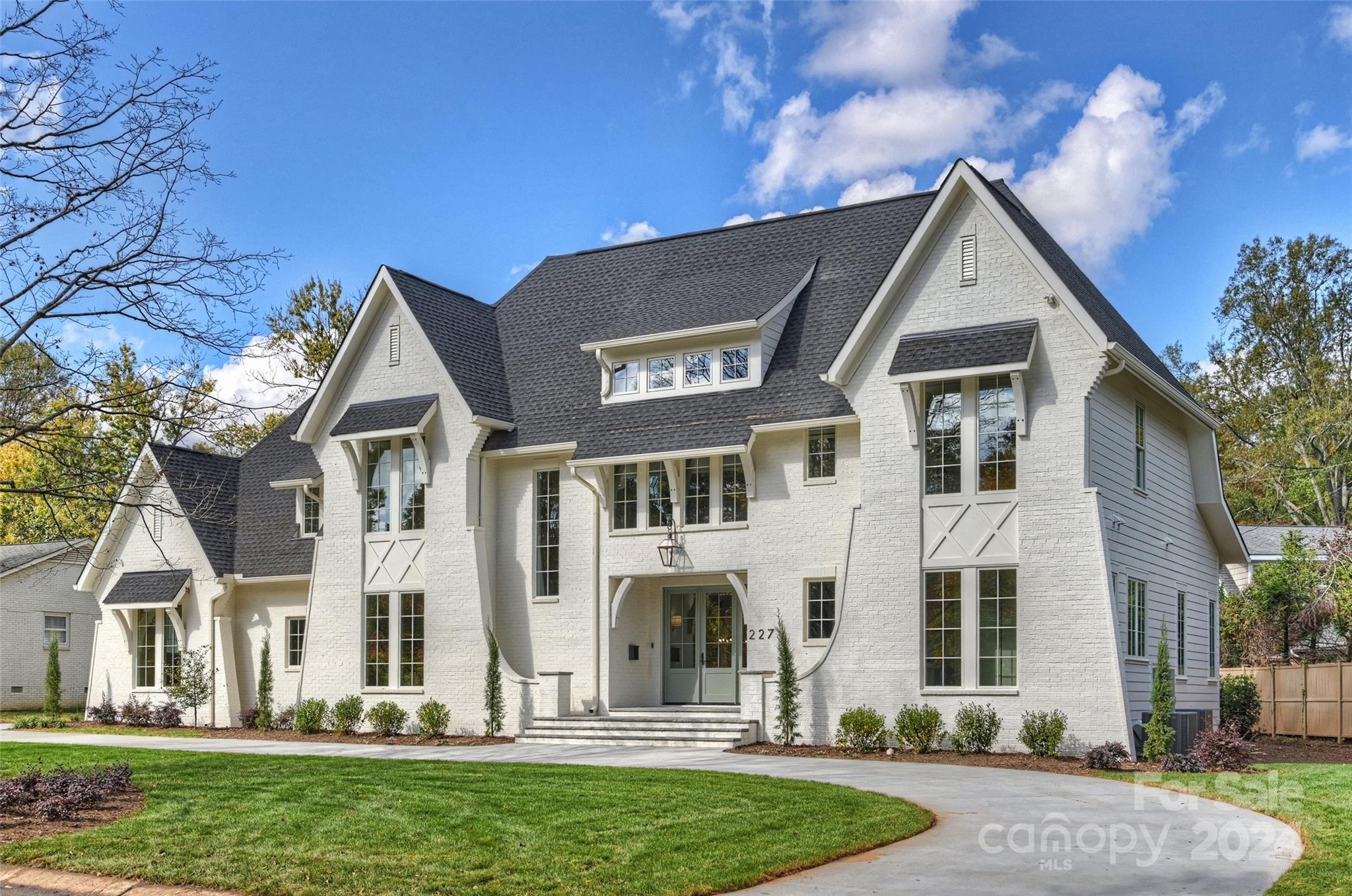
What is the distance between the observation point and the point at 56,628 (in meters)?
41.2

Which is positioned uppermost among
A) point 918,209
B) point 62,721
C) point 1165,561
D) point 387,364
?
point 918,209

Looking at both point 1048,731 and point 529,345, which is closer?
point 1048,731

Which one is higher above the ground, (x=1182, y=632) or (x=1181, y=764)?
(x=1182, y=632)

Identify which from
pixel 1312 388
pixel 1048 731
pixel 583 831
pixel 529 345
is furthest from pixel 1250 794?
pixel 1312 388

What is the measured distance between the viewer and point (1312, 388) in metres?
52.2

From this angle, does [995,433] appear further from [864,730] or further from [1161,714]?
[864,730]

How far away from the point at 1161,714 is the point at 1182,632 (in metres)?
6.21

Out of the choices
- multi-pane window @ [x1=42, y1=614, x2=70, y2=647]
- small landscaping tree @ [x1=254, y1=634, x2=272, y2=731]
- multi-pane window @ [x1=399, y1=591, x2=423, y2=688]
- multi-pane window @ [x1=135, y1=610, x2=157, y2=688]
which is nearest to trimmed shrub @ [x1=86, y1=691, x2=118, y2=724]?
multi-pane window @ [x1=135, y1=610, x2=157, y2=688]

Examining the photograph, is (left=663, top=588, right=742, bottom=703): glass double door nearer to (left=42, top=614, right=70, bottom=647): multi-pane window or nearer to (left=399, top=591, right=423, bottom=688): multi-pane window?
(left=399, top=591, right=423, bottom=688): multi-pane window

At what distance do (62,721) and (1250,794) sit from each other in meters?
26.4

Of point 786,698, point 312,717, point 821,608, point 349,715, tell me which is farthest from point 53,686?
point 821,608

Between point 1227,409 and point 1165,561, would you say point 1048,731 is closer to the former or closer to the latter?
point 1165,561

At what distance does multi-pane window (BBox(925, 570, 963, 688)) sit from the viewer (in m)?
20.9

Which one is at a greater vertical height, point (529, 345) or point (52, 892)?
point (529, 345)
